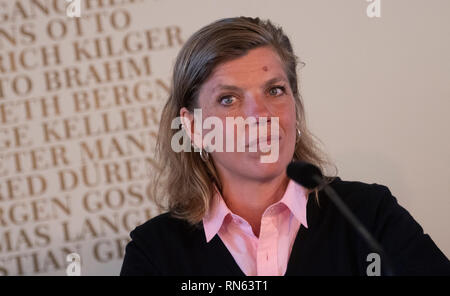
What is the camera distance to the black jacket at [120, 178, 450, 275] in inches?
49.9

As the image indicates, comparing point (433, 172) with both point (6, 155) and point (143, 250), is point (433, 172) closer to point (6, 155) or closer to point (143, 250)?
point (143, 250)

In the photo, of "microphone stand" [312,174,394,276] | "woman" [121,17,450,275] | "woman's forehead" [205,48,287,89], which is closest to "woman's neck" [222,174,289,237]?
"woman" [121,17,450,275]

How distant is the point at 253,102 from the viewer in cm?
130

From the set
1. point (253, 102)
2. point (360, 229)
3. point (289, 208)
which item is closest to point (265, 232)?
point (289, 208)

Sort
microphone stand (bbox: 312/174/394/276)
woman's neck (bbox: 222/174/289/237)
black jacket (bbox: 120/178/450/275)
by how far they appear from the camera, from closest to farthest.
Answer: microphone stand (bbox: 312/174/394/276) → black jacket (bbox: 120/178/450/275) → woman's neck (bbox: 222/174/289/237)

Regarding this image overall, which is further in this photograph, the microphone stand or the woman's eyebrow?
the woman's eyebrow

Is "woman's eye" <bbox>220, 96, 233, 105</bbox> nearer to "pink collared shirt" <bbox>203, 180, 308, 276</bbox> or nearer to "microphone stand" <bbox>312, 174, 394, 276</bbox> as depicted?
"pink collared shirt" <bbox>203, 180, 308, 276</bbox>

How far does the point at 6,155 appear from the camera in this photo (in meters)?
1.89

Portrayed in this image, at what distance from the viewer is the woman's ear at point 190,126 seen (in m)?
1.46

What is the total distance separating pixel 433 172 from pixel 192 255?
0.91m

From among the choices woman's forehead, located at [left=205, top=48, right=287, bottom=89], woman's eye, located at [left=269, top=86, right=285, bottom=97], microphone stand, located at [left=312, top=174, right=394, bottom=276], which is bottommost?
microphone stand, located at [left=312, top=174, right=394, bottom=276]
